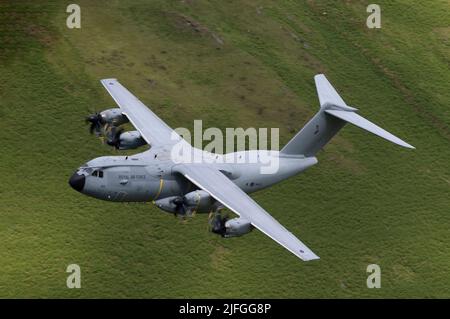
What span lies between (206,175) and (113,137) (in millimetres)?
9956

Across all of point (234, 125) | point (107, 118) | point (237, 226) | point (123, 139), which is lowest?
point (237, 226)

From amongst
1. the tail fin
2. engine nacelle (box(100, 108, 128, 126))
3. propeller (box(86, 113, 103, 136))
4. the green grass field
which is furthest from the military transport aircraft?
the green grass field

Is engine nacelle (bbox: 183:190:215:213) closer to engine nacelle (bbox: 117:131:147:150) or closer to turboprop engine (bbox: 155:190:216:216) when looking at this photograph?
turboprop engine (bbox: 155:190:216:216)

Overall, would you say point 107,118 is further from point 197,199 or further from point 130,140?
point 197,199

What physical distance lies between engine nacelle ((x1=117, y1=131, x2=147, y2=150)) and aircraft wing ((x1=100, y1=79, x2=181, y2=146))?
0.76m

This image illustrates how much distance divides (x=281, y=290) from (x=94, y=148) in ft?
64.1

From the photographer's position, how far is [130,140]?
57469 millimetres

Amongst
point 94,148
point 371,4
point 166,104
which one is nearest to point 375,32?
point 371,4

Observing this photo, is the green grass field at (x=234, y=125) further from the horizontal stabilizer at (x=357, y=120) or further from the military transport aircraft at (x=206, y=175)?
the horizontal stabilizer at (x=357, y=120)

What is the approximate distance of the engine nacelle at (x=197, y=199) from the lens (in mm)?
49469

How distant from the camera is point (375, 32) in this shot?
281 ft

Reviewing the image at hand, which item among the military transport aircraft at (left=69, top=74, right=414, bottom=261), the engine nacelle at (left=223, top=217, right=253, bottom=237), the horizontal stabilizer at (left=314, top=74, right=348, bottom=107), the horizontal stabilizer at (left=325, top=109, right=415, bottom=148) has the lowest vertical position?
the engine nacelle at (left=223, top=217, right=253, bottom=237)

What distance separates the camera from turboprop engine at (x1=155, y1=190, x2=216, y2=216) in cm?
4953

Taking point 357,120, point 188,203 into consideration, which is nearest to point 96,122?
point 188,203
